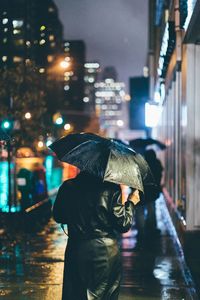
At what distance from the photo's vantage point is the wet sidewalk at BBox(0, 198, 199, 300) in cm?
784

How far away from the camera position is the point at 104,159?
4.91m

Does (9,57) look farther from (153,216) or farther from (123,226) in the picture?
(123,226)

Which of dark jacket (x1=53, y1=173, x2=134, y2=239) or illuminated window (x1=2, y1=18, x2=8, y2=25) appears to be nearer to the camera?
dark jacket (x1=53, y1=173, x2=134, y2=239)

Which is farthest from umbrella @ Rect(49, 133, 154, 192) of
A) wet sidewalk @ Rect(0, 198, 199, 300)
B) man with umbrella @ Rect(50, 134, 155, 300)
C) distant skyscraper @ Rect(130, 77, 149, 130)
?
distant skyscraper @ Rect(130, 77, 149, 130)

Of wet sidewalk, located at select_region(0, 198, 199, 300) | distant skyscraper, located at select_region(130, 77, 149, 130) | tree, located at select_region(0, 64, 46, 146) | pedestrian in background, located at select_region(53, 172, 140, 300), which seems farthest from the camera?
distant skyscraper, located at select_region(130, 77, 149, 130)

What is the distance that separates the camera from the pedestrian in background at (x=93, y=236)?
15.6 feet

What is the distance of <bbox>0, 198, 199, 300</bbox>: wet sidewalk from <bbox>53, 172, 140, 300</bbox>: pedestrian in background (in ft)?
9.30

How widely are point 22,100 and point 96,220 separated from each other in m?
15.1

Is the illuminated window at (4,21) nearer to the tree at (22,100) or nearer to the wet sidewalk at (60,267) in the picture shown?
the tree at (22,100)

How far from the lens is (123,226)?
4.77 meters

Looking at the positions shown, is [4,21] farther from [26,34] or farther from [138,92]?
[138,92]

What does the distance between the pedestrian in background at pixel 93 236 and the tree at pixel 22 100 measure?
8618 mm

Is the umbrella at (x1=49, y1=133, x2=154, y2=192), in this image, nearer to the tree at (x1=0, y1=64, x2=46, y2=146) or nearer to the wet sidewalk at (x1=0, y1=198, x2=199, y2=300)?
the wet sidewalk at (x1=0, y1=198, x2=199, y2=300)

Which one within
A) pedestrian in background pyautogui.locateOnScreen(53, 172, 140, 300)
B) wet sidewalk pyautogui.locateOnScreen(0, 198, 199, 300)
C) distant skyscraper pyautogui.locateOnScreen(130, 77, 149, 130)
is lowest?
wet sidewalk pyautogui.locateOnScreen(0, 198, 199, 300)
